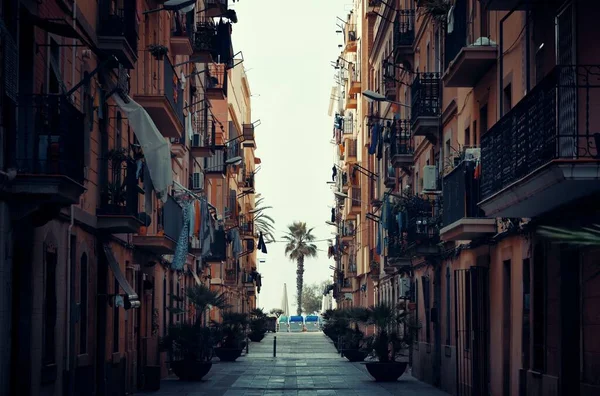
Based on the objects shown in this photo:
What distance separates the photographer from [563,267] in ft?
63.2

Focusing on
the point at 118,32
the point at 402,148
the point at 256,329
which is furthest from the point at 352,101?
the point at 118,32

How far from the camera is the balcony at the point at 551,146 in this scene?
613 inches

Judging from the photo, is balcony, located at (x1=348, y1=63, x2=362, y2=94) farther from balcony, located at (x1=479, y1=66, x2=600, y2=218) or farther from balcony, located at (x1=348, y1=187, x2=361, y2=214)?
balcony, located at (x1=479, y1=66, x2=600, y2=218)

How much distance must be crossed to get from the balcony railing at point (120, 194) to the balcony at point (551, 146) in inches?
371

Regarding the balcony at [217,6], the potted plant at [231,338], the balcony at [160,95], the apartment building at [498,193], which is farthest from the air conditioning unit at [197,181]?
the balcony at [160,95]

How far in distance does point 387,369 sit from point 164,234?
8455 mm

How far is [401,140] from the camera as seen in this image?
1667 inches

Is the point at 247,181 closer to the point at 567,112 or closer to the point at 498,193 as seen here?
the point at 498,193

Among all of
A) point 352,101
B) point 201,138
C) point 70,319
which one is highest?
point 352,101

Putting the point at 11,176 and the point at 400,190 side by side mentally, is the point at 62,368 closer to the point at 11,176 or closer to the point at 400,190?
the point at 11,176

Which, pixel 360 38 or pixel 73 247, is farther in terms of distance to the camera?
pixel 360 38

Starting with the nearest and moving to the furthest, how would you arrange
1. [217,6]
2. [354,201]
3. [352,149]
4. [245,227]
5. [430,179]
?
[430,179], [217,6], [354,201], [352,149], [245,227]

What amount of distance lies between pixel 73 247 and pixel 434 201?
43.6ft

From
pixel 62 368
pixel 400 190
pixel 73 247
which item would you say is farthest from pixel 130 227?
pixel 400 190
